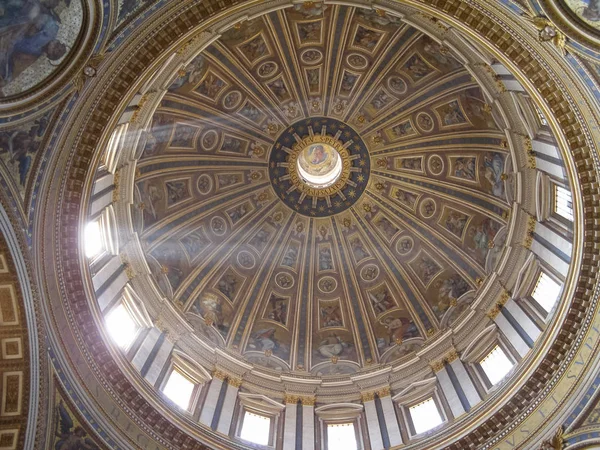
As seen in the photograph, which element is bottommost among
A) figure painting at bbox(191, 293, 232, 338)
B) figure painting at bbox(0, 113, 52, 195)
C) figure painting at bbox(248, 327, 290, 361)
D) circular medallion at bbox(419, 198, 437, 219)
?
figure painting at bbox(0, 113, 52, 195)

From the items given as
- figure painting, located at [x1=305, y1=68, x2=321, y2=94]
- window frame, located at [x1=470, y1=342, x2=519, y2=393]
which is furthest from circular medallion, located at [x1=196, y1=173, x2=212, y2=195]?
window frame, located at [x1=470, y1=342, x2=519, y2=393]

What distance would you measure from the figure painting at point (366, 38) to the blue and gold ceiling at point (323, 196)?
6cm

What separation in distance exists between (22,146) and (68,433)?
22.3 ft

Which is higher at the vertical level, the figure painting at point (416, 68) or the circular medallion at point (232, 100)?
the circular medallion at point (232, 100)

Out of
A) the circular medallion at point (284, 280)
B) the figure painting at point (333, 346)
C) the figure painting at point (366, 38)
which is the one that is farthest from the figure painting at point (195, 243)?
the figure painting at point (366, 38)

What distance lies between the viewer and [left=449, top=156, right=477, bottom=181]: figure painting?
27.3 meters

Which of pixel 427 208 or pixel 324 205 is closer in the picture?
pixel 427 208

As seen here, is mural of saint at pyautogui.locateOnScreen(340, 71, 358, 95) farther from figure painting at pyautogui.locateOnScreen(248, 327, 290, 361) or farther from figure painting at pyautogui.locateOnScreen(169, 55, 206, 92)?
figure painting at pyautogui.locateOnScreen(248, 327, 290, 361)

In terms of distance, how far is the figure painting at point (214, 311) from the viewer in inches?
1027

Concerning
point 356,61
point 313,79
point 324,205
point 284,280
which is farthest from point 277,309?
point 356,61

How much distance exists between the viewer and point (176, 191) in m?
27.9

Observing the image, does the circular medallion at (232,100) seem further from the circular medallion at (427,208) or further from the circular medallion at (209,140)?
the circular medallion at (427,208)

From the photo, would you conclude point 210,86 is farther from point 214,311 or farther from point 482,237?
point 482,237

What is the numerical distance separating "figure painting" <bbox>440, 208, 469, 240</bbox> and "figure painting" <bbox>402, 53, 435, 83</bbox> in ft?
19.7
